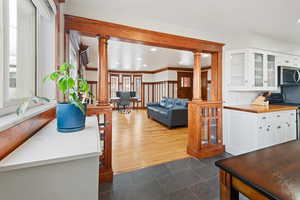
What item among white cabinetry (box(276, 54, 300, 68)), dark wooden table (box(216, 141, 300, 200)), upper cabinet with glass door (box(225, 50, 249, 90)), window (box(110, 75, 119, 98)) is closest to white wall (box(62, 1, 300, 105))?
upper cabinet with glass door (box(225, 50, 249, 90))

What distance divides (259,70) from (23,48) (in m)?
3.66

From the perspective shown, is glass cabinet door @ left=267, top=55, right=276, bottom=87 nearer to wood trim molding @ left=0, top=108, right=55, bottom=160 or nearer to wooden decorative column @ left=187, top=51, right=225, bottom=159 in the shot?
wooden decorative column @ left=187, top=51, right=225, bottom=159

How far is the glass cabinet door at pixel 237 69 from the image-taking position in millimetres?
2787

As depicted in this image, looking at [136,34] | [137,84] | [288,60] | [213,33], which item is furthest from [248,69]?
[137,84]

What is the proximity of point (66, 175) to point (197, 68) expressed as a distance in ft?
8.29

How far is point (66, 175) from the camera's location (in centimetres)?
68

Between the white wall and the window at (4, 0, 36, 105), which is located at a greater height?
the white wall

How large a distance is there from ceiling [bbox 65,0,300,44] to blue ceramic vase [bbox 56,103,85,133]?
1492 mm

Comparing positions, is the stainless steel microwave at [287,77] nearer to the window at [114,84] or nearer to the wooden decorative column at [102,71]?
the wooden decorative column at [102,71]

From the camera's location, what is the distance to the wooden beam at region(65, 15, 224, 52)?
6.00 feet

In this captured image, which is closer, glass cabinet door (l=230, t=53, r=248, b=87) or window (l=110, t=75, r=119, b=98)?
glass cabinet door (l=230, t=53, r=248, b=87)

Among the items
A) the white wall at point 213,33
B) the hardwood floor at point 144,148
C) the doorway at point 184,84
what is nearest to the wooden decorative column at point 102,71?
Answer: the white wall at point 213,33

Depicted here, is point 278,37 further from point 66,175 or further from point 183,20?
point 66,175

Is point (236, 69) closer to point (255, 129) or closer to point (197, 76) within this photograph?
point (197, 76)
